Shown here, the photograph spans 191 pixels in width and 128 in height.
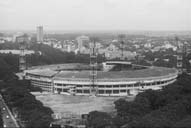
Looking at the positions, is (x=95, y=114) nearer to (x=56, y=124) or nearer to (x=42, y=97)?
(x=56, y=124)

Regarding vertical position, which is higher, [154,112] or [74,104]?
[154,112]

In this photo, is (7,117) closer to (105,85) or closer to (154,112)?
(154,112)

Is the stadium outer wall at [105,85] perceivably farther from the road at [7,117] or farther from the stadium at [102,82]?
the road at [7,117]

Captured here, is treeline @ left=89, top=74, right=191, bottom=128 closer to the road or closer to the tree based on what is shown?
the tree

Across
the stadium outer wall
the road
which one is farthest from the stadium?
the road

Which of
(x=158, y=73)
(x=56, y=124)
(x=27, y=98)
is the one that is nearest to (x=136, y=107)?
(x=56, y=124)

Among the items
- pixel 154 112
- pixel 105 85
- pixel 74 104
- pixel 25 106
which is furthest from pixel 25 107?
pixel 105 85

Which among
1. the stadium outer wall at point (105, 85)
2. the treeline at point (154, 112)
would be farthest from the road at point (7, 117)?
the stadium outer wall at point (105, 85)
